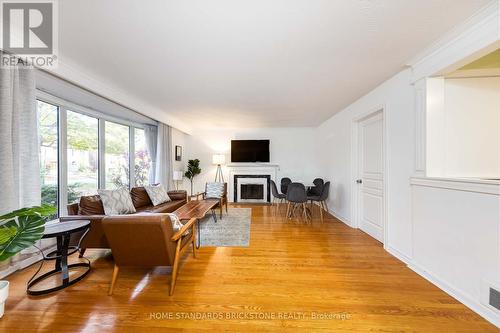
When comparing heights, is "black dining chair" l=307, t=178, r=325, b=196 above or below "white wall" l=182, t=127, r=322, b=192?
below

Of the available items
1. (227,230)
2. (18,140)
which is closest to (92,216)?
(18,140)

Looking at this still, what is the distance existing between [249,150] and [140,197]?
3.51 metres

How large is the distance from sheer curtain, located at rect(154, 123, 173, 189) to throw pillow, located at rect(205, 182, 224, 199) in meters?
1.23

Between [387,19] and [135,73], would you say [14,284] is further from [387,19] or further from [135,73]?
[387,19]

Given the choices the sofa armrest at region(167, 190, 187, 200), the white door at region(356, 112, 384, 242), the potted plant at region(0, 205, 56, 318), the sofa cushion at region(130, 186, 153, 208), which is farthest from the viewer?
the sofa armrest at region(167, 190, 187, 200)

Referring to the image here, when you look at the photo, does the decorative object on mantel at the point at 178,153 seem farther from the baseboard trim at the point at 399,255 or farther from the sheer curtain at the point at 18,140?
the baseboard trim at the point at 399,255

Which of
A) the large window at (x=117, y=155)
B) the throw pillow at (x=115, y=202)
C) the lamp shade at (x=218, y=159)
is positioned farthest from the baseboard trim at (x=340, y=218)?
the large window at (x=117, y=155)

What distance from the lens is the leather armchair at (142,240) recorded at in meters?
1.75

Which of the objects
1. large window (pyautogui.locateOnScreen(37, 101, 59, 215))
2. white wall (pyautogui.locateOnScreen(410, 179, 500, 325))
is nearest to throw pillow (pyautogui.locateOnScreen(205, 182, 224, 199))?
large window (pyautogui.locateOnScreen(37, 101, 59, 215))

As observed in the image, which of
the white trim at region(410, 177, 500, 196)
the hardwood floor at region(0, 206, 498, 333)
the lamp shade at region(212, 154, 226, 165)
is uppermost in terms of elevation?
the lamp shade at region(212, 154, 226, 165)

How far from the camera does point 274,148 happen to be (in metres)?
6.54

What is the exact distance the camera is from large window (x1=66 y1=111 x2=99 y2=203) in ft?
11.1

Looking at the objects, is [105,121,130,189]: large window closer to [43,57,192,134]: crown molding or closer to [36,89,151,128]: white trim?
[36,89,151,128]: white trim

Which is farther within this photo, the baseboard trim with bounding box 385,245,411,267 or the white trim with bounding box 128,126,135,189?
the white trim with bounding box 128,126,135,189
